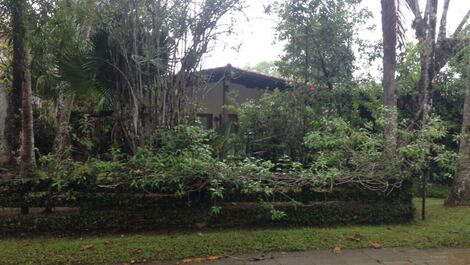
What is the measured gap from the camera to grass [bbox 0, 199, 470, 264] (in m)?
4.63

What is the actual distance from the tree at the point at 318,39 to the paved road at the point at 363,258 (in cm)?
542

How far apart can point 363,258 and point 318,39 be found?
6.06m

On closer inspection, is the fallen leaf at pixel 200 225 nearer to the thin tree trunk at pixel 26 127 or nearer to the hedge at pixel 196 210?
the hedge at pixel 196 210

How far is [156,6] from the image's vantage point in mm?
6438

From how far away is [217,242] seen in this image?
5.21 meters

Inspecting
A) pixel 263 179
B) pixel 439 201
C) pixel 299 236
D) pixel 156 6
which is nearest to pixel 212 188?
pixel 263 179

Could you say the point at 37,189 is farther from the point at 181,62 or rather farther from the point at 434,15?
the point at 434,15

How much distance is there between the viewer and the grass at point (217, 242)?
15.2 feet

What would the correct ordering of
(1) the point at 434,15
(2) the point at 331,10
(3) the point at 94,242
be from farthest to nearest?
(2) the point at 331,10
(1) the point at 434,15
(3) the point at 94,242

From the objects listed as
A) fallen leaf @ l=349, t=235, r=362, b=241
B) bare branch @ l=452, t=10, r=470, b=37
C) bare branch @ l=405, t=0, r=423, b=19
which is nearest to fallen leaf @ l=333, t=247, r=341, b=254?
fallen leaf @ l=349, t=235, r=362, b=241

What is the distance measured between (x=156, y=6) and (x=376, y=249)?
478cm

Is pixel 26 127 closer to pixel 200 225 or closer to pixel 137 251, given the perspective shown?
pixel 137 251

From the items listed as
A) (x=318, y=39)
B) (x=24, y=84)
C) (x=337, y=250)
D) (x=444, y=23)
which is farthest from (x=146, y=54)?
(x=444, y=23)

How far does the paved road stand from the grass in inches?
6.4
